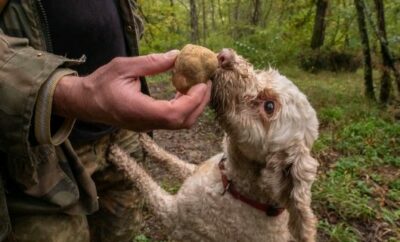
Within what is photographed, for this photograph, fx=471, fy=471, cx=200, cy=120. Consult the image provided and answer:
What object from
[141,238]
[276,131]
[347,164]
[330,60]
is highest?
[276,131]

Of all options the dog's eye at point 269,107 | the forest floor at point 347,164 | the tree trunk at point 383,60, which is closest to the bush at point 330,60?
the forest floor at point 347,164

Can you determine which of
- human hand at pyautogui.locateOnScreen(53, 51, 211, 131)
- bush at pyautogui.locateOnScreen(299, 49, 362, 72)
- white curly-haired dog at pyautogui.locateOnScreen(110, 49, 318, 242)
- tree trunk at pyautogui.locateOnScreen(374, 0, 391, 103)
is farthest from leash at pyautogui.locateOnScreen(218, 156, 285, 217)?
bush at pyautogui.locateOnScreen(299, 49, 362, 72)

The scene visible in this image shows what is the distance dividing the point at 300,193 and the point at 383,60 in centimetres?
682

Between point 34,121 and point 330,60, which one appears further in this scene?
point 330,60

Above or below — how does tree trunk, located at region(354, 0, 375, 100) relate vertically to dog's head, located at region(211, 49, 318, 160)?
below

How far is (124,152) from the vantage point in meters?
3.16

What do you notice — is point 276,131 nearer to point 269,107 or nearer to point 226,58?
point 269,107

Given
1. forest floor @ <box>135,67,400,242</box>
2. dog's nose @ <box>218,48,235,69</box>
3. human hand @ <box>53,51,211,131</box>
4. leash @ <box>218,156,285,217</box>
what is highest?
human hand @ <box>53,51,211,131</box>

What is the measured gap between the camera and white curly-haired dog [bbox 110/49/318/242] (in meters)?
2.71

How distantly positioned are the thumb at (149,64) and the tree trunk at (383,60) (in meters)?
7.55

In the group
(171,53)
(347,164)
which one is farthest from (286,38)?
(171,53)

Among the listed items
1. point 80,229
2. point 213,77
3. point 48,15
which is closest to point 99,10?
point 48,15

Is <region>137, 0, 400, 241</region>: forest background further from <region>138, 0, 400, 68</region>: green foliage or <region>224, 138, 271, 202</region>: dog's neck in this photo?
<region>224, 138, 271, 202</region>: dog's neck

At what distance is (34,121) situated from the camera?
5.08 ft
